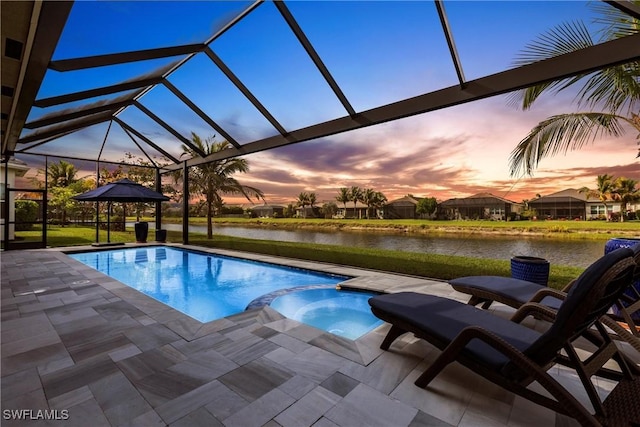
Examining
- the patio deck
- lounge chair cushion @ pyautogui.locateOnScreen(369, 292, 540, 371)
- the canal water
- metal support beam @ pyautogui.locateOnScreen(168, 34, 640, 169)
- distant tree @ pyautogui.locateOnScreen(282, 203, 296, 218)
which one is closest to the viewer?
the patio deck

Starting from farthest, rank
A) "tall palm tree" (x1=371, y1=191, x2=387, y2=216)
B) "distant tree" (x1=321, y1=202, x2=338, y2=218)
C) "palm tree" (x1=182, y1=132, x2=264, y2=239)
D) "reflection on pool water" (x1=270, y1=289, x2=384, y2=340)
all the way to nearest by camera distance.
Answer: "distant tree" (x1=321, y1=202, x2=338, y2=218)
"tall palm tree" (x1=371, y1=191, x2=387, y2=216)
"palm tree" (x1=182, y1=132, x2=264, y2=239)
"reflection on pool water" (x1=270, y1=289, x2=384, y2=340)

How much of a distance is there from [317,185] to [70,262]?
50.0 feet

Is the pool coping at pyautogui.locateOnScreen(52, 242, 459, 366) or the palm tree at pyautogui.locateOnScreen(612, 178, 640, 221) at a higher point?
the palm tree at pyautogui.locateOnScreen(612, 178, 640, 221)

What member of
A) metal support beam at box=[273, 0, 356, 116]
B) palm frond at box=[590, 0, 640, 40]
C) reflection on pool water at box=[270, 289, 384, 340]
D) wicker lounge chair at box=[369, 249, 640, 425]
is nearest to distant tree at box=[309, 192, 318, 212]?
metal support beam at box=[273, 0, 356, 116]

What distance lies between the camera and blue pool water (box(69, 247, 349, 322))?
564 centimetres

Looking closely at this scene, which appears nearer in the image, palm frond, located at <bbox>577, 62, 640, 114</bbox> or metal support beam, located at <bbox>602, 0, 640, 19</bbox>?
metal support beam, located at <bbox>602, 0, 640, 19</bbox>

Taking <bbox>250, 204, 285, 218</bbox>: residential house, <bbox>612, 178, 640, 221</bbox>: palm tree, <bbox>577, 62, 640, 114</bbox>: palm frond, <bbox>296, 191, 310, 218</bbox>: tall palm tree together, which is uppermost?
<bbox>577, 62, 640, 114</bbox>: palm frond

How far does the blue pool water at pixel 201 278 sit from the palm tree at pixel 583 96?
175 inches

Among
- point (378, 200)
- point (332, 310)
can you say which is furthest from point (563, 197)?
point (378, 200)

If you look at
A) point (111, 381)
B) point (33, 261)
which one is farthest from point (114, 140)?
point (111, 381)

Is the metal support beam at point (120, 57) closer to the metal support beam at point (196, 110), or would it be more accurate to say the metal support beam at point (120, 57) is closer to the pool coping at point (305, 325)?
the metal support beam at point (196, 110)

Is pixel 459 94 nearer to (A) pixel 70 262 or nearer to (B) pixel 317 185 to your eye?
(A) pixel 70 262

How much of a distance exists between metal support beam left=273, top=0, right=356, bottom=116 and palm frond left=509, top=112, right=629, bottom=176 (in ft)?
10.7

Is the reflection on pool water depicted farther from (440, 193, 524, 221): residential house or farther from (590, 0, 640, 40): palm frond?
(440, 193, 524, 221): residential house
